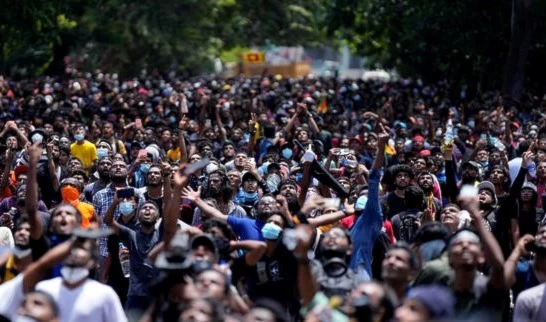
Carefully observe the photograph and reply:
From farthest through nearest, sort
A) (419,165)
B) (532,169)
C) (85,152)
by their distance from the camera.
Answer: (85,152) < (532,169) < (419,165)

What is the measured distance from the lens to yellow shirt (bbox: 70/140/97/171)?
17125mm

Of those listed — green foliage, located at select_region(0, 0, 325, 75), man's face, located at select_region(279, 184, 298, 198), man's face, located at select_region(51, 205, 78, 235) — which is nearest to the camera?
man's face, located at select_region(51, 205, 78, 235)

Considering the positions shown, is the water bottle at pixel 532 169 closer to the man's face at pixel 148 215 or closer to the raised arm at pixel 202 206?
the raised arm at pixel 202 206

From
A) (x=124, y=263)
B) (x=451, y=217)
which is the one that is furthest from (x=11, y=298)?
(x=451, y=217)

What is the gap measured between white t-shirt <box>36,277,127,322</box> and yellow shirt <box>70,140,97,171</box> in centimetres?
892

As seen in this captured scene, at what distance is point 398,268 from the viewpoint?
27.3ft

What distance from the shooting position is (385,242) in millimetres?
11148

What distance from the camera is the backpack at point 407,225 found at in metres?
12.0

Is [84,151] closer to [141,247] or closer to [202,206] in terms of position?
[141,247]

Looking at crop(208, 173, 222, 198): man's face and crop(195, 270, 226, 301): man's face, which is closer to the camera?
crop(195, 270, 226, 301): man's face

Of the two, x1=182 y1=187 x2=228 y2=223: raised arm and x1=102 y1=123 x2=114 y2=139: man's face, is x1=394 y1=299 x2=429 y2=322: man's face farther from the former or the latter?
x1=102 y1=123 x2=114 y2=139: man's face

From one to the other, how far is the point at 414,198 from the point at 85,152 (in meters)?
5.77

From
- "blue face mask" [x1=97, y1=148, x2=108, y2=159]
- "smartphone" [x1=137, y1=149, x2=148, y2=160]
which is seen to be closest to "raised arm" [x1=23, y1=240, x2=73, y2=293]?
"smartphone" [x1=137, y1=149, x2=148, y2=160]

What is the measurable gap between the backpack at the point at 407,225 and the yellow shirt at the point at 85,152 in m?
5.78
